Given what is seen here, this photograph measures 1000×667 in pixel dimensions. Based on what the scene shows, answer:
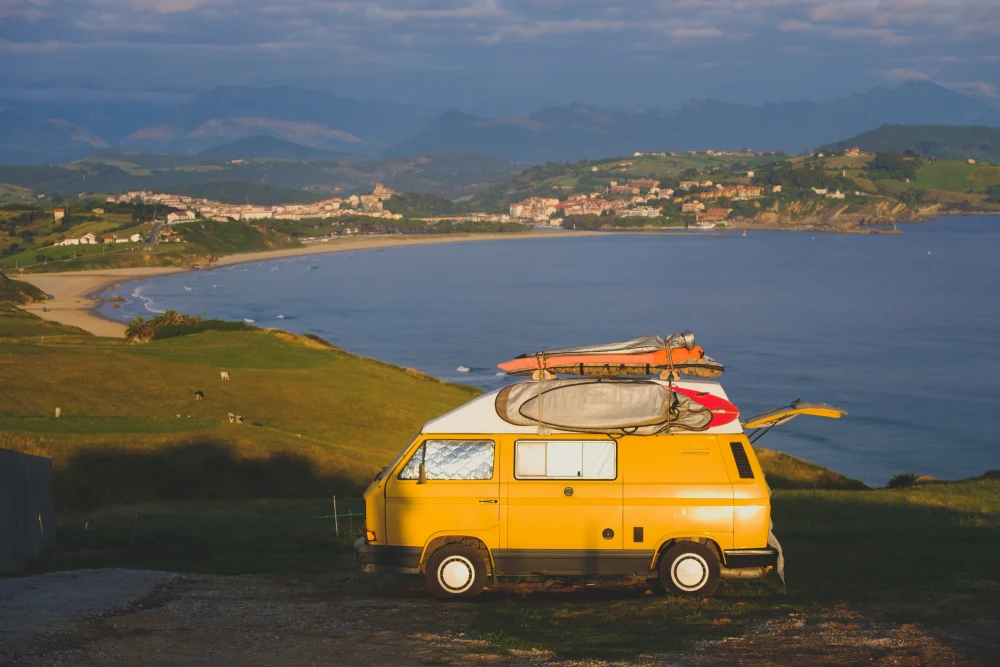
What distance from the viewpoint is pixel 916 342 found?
91188 millimetres

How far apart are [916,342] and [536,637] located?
88.3 metres

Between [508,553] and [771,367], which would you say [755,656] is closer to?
[508,553]

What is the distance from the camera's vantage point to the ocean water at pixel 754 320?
2357 inches

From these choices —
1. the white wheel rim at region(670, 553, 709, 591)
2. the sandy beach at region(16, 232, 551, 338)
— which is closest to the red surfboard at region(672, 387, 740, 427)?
the white wheel rim at region(670, 553, 709, 591)

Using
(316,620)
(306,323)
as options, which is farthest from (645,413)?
(306,323)

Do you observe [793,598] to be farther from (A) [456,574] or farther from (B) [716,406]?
(A) [456,574]

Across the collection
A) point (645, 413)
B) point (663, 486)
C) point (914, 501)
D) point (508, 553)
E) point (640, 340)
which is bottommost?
point (914, 501)

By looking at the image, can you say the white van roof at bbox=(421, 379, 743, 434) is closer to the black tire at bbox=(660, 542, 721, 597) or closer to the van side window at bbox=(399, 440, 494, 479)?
the van side window at bbox=(399, 440, 494, 479)

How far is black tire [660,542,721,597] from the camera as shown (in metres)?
11.7

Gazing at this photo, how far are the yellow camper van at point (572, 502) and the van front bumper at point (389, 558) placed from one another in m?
0.02

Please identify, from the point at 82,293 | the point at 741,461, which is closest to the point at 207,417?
the point at 741,461

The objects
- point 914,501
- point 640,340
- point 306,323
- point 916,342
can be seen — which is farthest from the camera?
point 306,323

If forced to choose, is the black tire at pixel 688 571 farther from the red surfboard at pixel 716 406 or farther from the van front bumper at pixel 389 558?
the van front bumper at pixel 389 558

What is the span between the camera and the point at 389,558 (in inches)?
478
